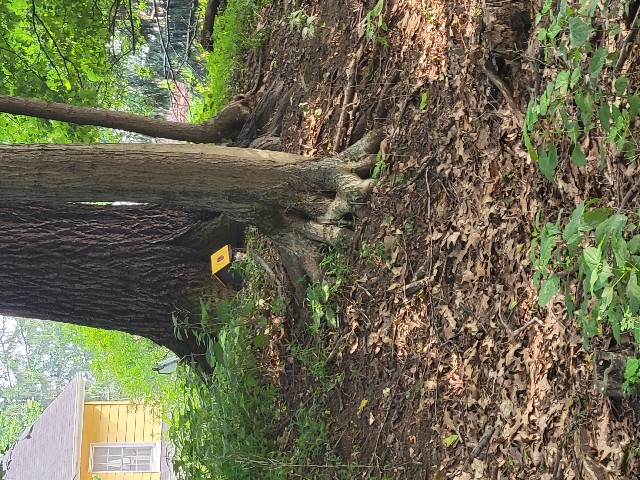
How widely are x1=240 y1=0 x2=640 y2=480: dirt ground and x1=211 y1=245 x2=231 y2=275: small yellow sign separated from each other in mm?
915

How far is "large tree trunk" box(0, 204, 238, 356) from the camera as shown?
4.38 m

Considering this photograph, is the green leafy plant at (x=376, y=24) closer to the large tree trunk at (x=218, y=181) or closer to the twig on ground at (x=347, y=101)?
the twig on ground at (x=347, y=101)

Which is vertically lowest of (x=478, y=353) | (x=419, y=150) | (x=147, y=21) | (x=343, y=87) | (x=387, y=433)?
(x=387, y=433)

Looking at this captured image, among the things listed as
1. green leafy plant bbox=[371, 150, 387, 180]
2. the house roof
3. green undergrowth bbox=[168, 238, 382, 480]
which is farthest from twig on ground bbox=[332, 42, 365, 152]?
the house roof

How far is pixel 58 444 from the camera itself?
17297mm

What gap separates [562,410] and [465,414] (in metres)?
0.49

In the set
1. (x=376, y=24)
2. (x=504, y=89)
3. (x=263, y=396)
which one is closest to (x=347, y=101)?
(x=376, y=24)

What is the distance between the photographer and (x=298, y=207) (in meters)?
3.78

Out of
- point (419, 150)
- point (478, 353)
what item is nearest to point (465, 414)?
point (478, 353)

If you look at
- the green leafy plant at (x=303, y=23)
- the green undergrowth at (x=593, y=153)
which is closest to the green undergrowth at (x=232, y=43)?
the green leafy plant at (x=303, y=23)

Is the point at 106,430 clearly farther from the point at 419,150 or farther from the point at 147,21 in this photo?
the point at 419,150

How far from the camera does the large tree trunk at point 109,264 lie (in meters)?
4.38

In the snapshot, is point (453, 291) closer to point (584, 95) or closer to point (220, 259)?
point (584, 95)

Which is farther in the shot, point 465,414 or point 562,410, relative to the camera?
point 465,414
